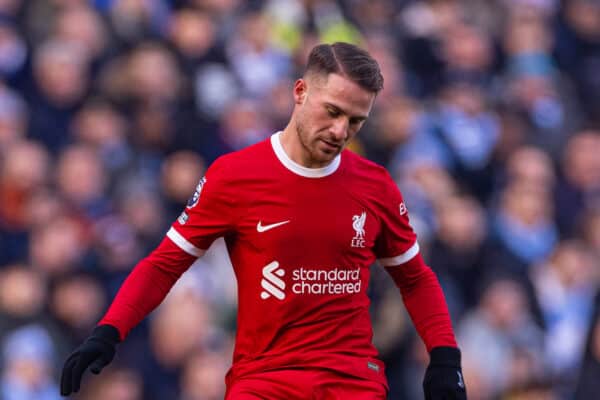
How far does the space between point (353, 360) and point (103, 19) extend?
5141 mm

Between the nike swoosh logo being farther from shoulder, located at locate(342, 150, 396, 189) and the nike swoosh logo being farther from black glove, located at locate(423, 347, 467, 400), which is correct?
black glove, located at locate(423, 347, 467, 400)

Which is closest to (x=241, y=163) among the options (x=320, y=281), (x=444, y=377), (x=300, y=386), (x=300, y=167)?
(x=300, y=167)

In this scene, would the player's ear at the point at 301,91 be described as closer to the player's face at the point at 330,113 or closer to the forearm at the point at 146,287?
the player's face at the point at 330,113

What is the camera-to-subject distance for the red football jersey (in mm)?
4789

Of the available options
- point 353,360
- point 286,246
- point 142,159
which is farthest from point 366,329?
point 142,159

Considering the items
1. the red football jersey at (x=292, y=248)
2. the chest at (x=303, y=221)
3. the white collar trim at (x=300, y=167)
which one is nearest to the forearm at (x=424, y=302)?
the red football jersey at (x=292, y=248)

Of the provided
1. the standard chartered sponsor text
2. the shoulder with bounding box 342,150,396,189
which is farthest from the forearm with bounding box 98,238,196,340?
the shoulder with bounding box 342,150,396,189

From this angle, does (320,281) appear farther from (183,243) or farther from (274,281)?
(183,243)

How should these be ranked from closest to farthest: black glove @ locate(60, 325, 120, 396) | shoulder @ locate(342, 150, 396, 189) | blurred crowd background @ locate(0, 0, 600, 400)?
black glove @ locate(60, 325, 120, 396)
shoulder @ locate(342, 150, 396, 189)
blurred crowd background @ locate(0, 0, 600, 400)

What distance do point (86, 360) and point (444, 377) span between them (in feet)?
4.62

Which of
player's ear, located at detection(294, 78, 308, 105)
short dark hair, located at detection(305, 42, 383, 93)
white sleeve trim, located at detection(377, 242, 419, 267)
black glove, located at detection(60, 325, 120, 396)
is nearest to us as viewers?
black glove, located at detection(60, 325, 120, 396)

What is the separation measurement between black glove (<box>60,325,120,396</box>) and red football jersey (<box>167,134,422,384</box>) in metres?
0.51

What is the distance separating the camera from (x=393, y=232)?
5.04m

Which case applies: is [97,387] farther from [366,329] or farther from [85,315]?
[366,329]
